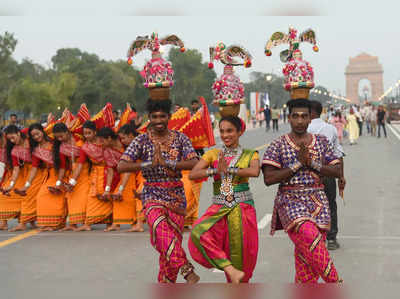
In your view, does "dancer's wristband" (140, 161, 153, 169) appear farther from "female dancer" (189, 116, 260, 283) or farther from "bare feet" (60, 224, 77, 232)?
"bare feet" (60, 224, 77, 232)

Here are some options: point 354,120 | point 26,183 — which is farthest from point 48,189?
point 354,120

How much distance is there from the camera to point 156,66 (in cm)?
595

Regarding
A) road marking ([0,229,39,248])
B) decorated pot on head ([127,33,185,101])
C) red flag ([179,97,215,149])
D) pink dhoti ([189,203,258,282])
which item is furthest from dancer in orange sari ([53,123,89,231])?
pink dhoti ([189,203,258,282])

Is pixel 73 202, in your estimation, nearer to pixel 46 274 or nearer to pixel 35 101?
pixel 46 274

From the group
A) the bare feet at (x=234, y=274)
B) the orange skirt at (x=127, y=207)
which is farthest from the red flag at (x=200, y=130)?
the bare feet at (x=234, y=274)

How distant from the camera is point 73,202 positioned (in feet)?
30.1

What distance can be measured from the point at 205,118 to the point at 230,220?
13.1 ft

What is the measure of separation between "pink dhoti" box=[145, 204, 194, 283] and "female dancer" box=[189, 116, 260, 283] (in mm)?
242

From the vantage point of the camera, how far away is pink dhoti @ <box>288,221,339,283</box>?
4.65 metres

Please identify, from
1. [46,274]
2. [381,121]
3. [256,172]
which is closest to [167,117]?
[256,172]

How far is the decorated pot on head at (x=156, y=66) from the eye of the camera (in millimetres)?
5891

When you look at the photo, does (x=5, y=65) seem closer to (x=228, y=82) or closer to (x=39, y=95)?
(x=39, y=95)

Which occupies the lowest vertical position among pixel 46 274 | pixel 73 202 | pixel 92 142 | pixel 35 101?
pixel 46 274

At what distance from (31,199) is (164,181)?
178 inches
